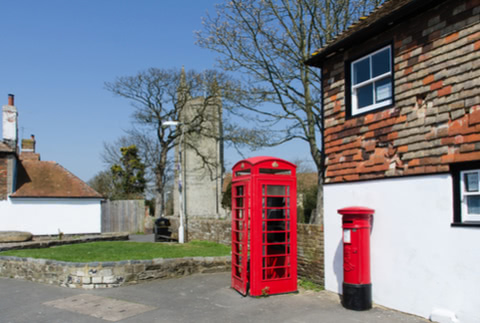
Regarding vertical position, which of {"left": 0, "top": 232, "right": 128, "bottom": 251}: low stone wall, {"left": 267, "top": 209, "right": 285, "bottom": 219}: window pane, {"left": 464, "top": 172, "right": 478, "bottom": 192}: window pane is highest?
{"left": 464, "top": 172, "right": 478, "bottom": 192}: window pane

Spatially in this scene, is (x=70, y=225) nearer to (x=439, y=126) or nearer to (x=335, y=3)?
(x=335, y=3)

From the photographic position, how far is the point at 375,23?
7.56m

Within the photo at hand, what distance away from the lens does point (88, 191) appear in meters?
26.0

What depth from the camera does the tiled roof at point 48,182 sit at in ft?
80.2

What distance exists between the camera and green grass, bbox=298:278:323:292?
903cm

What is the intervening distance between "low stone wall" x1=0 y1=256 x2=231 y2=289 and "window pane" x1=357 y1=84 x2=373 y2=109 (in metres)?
5.88

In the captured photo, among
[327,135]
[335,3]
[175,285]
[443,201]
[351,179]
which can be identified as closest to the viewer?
[443,201]

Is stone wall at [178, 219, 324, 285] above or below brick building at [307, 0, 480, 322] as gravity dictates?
below

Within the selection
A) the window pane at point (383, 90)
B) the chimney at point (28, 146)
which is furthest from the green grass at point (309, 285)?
the chimney at point (28, 146)

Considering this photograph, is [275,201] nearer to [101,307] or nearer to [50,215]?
[101,307]

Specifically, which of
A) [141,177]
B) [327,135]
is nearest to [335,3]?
[327,135]

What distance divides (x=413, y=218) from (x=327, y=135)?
2.69 m

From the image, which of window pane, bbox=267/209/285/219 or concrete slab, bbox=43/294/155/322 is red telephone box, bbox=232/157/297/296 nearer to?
window pane, bbox=267/209/285/219

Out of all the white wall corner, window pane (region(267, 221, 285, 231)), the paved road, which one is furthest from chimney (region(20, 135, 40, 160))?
the white wall corner
